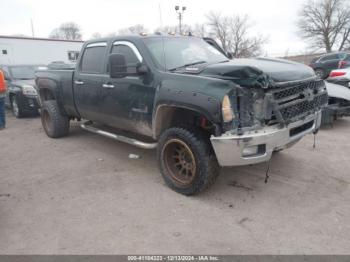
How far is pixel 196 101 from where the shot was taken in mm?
3367

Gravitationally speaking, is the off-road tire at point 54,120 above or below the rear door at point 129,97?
below

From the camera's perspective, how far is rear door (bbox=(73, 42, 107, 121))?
16.6 ft

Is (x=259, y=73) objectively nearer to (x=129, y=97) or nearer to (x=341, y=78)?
(x=129, y=97)

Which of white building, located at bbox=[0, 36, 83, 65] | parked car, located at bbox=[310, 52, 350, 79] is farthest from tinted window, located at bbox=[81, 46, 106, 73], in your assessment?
white building, located at bbox=[0, 36, 83, 65]

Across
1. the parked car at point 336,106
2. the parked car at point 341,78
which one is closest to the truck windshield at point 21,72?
the parked car at point 336,106

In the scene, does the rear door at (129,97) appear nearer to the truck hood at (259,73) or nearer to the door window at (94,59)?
the door window at (94,59)

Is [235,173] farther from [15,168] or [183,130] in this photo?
[15,168]

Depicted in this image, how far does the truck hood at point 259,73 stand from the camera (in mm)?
3234

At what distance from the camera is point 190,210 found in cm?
351

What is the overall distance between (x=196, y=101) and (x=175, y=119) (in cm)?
74

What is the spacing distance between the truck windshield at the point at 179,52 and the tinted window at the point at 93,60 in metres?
1.07

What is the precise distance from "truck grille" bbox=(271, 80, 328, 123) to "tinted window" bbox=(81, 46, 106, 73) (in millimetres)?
2962

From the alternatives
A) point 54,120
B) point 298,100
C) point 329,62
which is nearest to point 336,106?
point 298,100

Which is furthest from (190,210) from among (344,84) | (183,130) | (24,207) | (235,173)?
(344,84)
